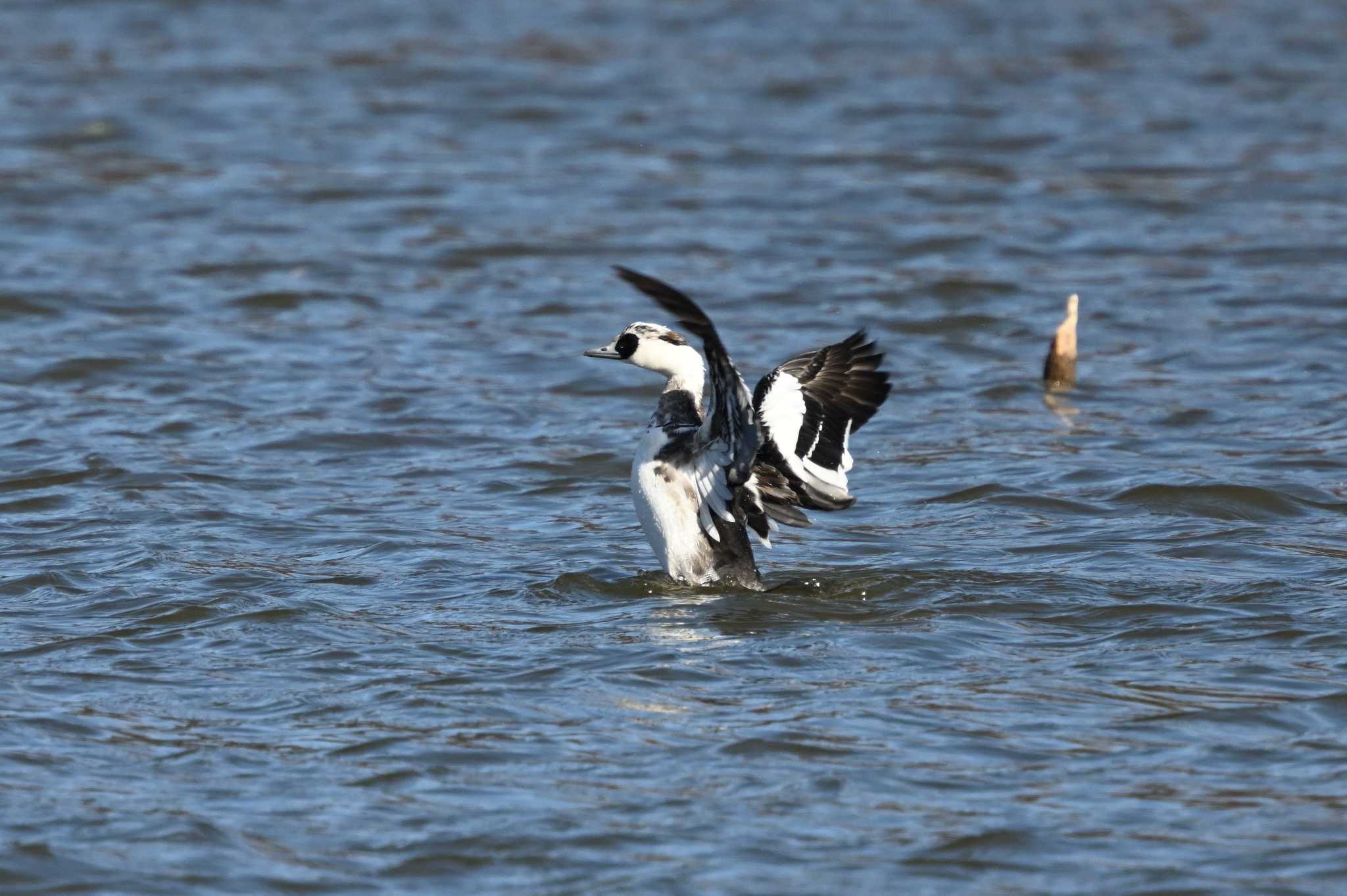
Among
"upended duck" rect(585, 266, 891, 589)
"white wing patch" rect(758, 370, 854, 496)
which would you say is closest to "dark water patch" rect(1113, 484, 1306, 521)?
"upended duck" rect(585, 266, 891, 589)

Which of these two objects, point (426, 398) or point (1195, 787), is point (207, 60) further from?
point (1195, 787)

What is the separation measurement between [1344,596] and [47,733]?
5.27 m

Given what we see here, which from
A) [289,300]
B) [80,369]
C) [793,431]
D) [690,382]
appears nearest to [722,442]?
[793,431]

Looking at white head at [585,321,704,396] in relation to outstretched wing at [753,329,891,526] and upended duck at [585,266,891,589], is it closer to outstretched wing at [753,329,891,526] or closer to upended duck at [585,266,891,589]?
upended duck at [585,266,891,589]

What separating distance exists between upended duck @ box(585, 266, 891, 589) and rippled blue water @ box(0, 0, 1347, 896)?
231 mm

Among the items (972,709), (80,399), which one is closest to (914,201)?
(80,399)

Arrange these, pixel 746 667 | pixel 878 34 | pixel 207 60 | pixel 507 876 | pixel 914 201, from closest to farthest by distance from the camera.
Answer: pixel 507 876 < pixel 746 667 < pixel 914 201 < pixel 207 60 < pixel 878 34

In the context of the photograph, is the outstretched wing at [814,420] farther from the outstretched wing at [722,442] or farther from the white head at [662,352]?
the white head at [662,352]

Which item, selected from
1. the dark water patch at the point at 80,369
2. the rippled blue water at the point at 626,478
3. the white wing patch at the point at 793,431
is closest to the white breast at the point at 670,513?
the rippled blue water at the point at 626,478

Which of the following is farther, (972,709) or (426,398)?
(426,398)

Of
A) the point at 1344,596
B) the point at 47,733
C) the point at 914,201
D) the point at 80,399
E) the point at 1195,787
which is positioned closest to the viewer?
the point at 1195,787

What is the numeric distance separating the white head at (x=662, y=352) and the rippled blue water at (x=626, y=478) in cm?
93

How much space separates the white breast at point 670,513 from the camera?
880 cm

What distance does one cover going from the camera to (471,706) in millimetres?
7223
